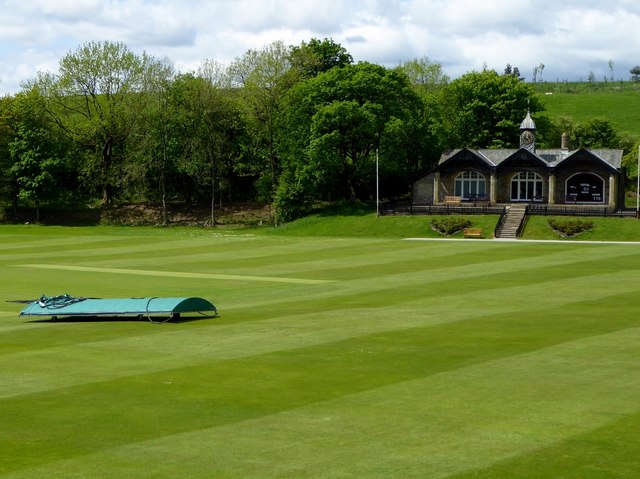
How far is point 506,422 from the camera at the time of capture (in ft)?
67.7

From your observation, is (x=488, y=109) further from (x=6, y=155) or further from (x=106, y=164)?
(x=6, y=155)

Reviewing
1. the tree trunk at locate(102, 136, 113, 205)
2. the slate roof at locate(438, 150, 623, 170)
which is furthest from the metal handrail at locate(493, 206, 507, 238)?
the tree trunk at locate(102, 136, 113, 205)

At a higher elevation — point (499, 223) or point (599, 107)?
point (599, 107)

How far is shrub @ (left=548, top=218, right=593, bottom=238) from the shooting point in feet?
273

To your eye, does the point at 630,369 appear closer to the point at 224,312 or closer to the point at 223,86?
the point at 224,312

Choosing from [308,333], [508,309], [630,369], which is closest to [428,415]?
[630,369]

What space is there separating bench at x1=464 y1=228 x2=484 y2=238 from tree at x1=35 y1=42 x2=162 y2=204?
158 ft

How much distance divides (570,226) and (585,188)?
1586cm

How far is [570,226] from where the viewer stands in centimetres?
8362

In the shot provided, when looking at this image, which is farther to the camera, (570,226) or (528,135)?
(528,135)

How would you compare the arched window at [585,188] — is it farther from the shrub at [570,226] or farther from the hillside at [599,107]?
the hillside at [599,107]

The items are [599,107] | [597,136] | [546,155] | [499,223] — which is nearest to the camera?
[499,223]

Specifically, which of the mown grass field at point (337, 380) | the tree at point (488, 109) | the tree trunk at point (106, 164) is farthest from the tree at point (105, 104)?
the mown grass field at point (337, 380)

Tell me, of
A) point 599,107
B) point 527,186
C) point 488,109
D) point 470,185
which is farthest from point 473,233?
point 599,107
